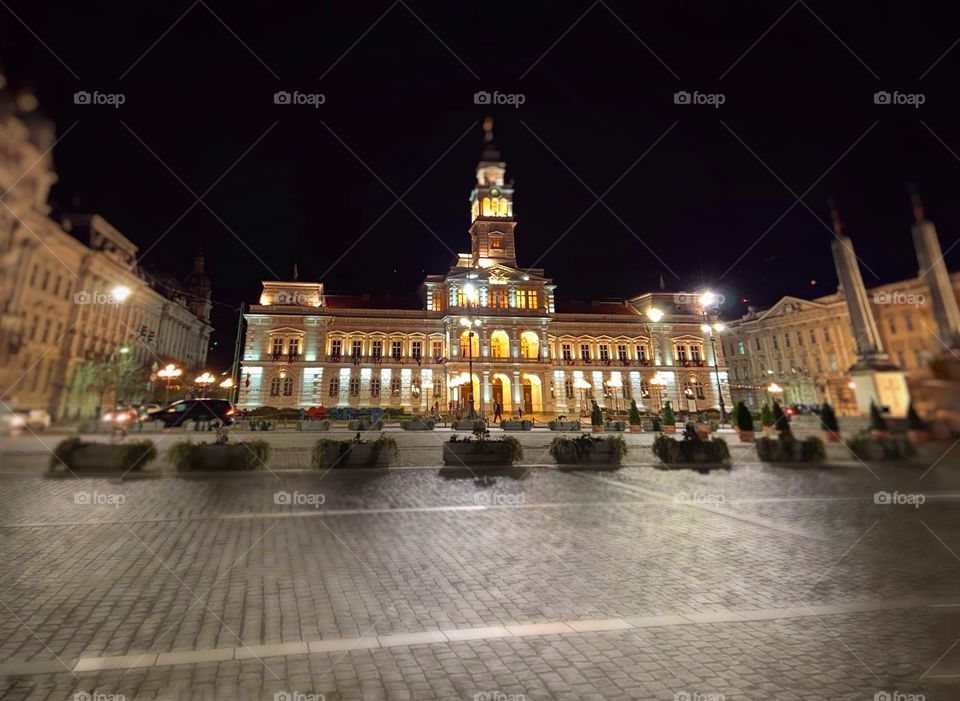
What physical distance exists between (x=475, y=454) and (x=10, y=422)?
15538 mm

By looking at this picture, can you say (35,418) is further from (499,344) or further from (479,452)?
(499,344)

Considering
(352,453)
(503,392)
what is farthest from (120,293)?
(503,392)

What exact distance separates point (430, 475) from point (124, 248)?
42.1ft

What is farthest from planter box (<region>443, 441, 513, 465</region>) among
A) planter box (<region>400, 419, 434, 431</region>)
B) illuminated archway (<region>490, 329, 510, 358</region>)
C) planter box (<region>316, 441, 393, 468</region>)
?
illuminated archway (<region>490, 329, 510, 358</region>)

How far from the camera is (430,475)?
1410cm

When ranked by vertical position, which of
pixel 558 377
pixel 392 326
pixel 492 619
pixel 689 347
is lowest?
pixel 492 619

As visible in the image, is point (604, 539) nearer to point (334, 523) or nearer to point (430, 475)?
point (334, 523)

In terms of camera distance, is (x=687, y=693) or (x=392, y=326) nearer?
(x=687, y=693)

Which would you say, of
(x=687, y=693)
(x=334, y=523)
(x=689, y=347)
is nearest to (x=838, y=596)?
(x=687, y=693)

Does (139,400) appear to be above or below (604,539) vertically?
above

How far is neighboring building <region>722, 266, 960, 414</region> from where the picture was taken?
5.77ft

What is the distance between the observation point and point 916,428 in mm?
1874

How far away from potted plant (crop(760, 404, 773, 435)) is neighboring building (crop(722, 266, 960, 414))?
8cm

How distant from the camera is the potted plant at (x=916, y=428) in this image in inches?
70.9
